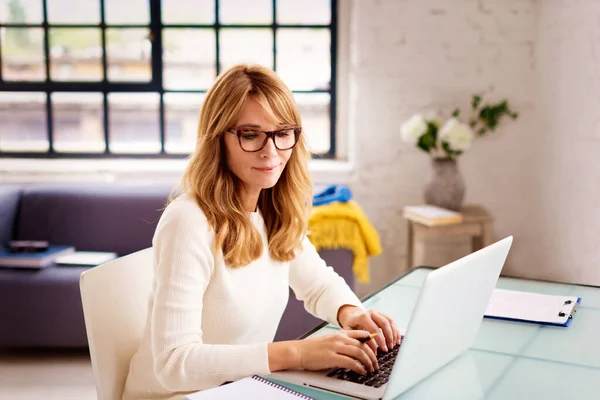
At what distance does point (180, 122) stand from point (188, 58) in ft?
1.32

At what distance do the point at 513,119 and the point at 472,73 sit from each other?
0.36 meters

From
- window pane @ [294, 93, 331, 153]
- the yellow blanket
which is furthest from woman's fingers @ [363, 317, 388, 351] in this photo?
window pane @ [294, 93, 331, 153]

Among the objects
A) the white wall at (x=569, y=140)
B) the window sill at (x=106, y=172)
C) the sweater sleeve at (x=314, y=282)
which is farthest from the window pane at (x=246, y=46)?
the sweater sleeve at (x=314, y=282)

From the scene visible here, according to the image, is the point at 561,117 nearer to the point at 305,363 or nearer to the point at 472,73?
the point at 472,73

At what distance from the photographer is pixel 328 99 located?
4473 mm

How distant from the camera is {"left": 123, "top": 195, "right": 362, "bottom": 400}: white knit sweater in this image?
1.33 metres

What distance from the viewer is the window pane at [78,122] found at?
14.6 ft

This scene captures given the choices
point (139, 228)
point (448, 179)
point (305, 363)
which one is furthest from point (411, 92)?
point (305, 363)

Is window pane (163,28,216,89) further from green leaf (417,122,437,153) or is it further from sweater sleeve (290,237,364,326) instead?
sweater sleeve (290,237,364,326)

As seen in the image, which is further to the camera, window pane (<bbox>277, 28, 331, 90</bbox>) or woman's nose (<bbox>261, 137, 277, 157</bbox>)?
window pane (<bbox>277, 28, 331, 90</bbox>)

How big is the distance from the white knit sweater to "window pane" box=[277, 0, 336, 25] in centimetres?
283

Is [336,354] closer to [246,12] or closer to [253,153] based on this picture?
[253,153]

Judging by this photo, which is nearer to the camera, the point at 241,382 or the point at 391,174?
the point at 241,382

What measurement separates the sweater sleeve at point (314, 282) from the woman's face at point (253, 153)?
287 mm
